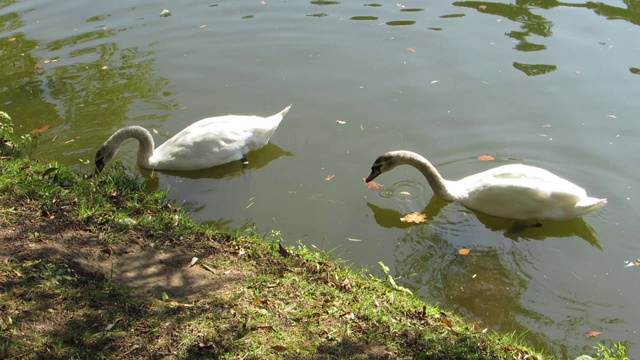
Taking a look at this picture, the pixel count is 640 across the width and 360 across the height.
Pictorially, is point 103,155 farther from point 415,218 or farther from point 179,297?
point 415,218

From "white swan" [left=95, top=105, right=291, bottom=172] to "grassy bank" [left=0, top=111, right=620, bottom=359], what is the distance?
5.03 ft

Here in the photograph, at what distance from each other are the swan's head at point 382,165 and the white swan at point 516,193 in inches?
0.7

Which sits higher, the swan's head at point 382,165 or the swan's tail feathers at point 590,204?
the swan's head at point 382,165

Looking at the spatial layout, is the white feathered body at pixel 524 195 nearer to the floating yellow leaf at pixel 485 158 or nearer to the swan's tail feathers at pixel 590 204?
the swan's tail feathers at pixel 590 204

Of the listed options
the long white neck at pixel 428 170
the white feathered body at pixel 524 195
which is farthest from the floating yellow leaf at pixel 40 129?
the white feathered body at pixel 524 195

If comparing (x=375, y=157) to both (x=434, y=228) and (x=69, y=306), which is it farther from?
(x=69, y=306)

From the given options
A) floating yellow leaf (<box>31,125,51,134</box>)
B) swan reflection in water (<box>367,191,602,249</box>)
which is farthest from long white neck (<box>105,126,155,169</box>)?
swan reflection in water (<box>367,191,602,249</box>)

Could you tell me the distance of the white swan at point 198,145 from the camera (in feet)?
25.8

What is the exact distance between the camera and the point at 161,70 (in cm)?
1029

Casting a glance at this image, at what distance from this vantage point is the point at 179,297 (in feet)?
16.3

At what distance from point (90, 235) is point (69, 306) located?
1.13m

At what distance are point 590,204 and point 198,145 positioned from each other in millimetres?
4218

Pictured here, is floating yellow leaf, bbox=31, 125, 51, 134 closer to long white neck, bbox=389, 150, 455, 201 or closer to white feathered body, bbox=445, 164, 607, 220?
long white neck, bbox=389, 150, 455, 201

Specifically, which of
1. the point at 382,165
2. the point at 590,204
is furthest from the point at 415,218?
the point at 590,204
